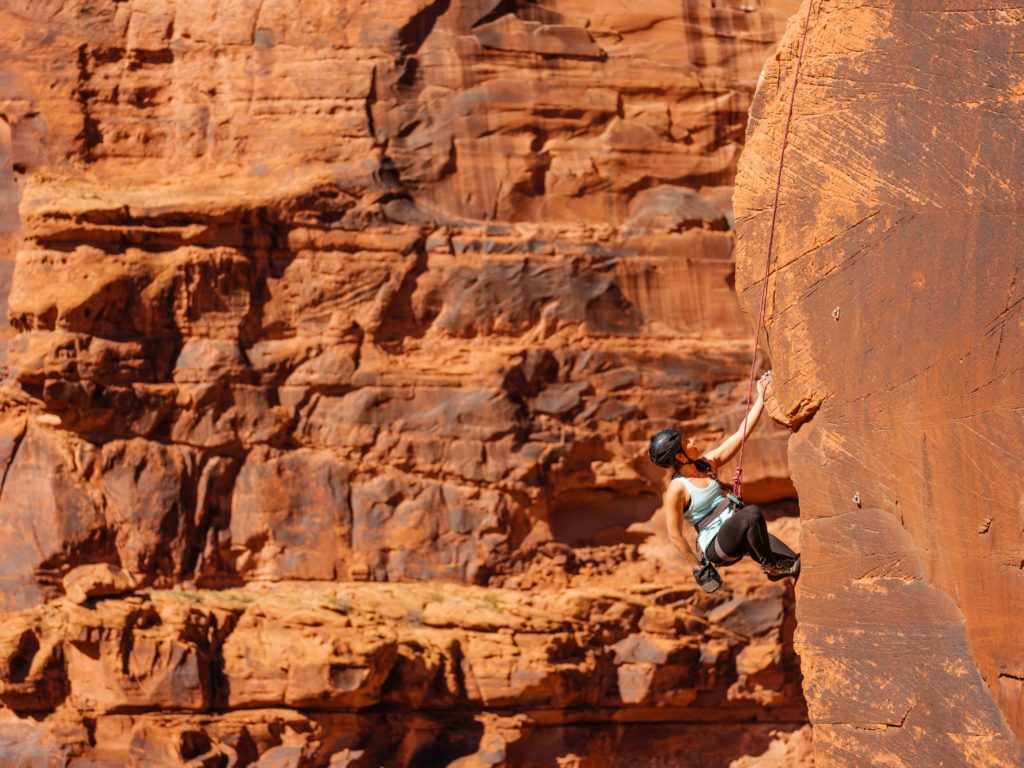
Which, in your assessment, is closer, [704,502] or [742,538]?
[742,538]

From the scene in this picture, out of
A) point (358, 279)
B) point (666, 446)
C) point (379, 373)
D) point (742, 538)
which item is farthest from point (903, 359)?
point (358, 279)

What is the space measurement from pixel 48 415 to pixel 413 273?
378 cm

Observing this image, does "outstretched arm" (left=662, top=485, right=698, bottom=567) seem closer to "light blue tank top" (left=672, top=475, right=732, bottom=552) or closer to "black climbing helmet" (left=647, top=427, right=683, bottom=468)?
"light blue tank top" (left=672, top=475, right=732, bottom=552)

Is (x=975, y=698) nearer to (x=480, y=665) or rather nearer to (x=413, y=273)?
(x=480, y=665)

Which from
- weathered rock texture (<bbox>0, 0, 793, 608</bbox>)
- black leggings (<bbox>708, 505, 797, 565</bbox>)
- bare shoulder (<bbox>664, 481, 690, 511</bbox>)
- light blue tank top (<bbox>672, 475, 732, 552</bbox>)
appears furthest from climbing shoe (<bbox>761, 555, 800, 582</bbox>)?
weathered rock texture (<bbox>0, 0, 793, 608</bbox>)

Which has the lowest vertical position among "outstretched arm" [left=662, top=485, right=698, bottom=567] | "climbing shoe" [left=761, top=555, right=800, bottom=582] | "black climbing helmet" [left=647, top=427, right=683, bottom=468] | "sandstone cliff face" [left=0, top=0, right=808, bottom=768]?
"climbing shoe" [left=761, top=555, right=800, bottom=582]

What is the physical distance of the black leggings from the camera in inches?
300

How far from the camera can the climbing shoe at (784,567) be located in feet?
26.1

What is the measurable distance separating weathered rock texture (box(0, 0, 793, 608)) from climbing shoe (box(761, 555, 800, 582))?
7.04 meters

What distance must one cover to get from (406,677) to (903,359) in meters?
7.81

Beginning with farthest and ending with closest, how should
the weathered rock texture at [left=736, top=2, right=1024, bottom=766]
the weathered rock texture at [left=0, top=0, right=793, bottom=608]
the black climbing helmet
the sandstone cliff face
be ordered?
the weathered rock texture at [left=0, top=0, right=793, bottom=608], the sandstone cliff face, the black climbing helmet, the weathered rock texture at [left=736, top=2, right=1024, bottom=766]

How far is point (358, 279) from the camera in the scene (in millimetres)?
15125

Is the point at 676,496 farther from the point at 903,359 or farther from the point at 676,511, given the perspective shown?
the point at 903,359

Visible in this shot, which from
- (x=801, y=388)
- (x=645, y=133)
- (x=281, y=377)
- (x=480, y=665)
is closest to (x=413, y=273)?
(x=281, y=377)
